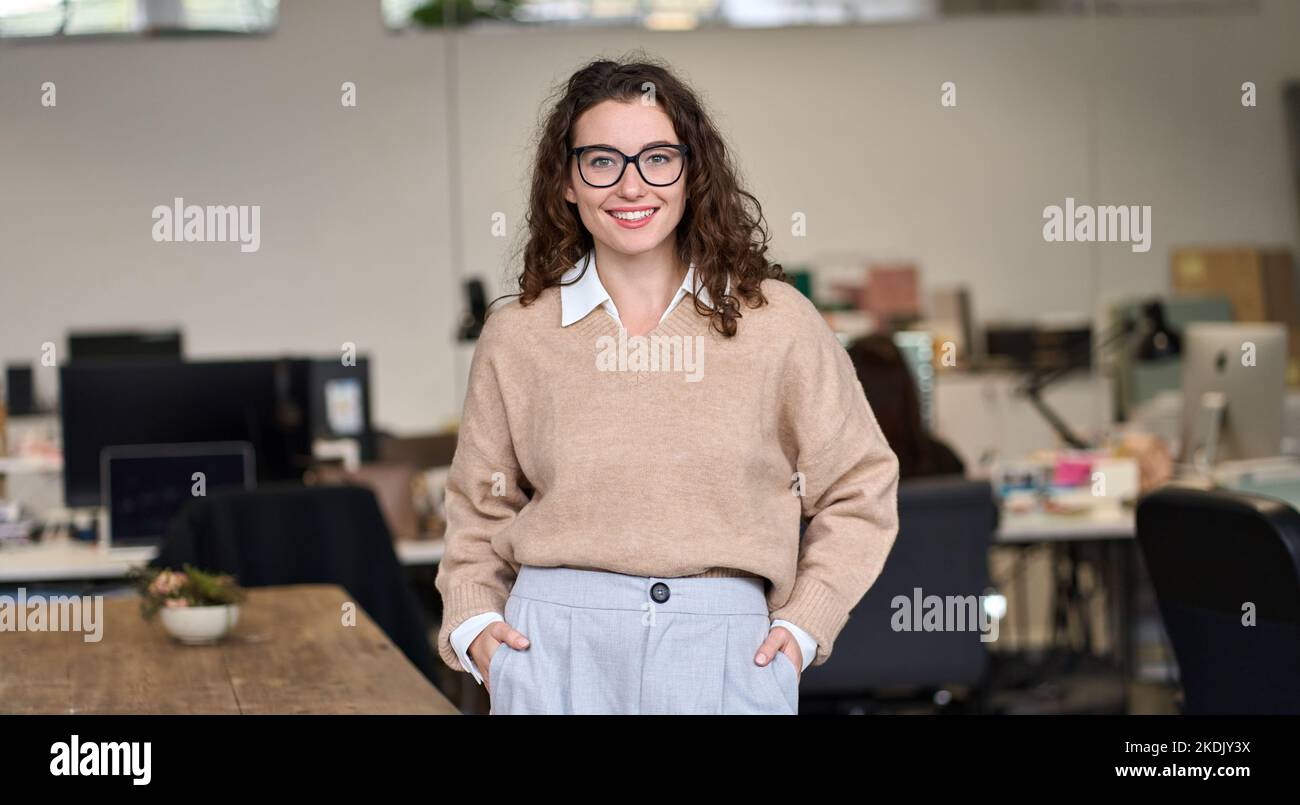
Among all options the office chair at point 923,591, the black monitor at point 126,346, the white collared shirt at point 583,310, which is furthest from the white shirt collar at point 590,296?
the black monitor at point 126,346

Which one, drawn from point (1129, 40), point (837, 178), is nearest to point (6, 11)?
point (837, 178)

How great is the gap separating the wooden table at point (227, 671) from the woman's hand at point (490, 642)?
1.66 feet

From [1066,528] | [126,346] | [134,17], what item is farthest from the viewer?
[134,17]

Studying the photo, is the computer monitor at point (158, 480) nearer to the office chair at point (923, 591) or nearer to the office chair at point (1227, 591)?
the office chair at point (923, 591)

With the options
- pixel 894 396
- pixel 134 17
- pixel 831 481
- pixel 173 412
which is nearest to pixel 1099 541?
pixel 894 396

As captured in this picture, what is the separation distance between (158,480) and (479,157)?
3.76 meters

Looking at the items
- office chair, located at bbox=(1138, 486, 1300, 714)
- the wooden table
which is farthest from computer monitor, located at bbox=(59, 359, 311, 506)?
office chair, located at bbox=(1138, 486, 1300, 714)

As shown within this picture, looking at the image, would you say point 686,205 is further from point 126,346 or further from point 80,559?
point 126,346

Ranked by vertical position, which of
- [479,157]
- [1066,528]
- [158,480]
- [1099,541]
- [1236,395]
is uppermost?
[479,157]

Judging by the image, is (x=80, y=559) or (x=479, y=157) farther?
(x=479, y=157)

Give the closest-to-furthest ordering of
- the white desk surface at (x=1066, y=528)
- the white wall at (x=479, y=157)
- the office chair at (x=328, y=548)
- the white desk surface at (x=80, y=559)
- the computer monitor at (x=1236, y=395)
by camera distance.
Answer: the office chair at (x=328, y=548) < the white desk surface at (x=80, y=559) < the white desk surface at (x=1066, y=528) < the computer monitor at (x=1236, y=395) < the white wall at (x=479, y=157)

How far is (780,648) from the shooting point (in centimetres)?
159

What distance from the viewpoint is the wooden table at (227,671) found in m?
2.15

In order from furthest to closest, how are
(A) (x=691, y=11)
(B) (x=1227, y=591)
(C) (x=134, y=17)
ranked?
1. (A) (x=691, y=11)
2. (C) (x=134, y=17)
3. (B) (x=1227, y=591)
